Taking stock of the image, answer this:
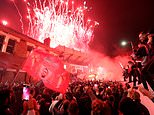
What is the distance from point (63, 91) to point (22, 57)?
1642cm

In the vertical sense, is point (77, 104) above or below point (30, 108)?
above

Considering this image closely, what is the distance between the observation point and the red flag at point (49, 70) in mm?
6719

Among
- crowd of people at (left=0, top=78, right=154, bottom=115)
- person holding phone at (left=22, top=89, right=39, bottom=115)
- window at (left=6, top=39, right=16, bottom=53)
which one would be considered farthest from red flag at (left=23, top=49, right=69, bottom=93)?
window at (left=6, top=39, right=16, bottom=53)

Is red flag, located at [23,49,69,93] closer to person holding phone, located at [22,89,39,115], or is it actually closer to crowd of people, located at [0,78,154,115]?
crowd of people, located at [0,78,154,115]

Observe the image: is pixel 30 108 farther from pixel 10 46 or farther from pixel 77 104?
pixel 10 46

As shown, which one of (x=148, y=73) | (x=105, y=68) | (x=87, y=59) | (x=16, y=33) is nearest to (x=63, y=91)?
(x=148, y=73)

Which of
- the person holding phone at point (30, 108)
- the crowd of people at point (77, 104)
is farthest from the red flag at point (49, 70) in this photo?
the person holding phone at point (30, 108)

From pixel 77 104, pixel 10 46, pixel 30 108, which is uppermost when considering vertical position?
pixel 10 46

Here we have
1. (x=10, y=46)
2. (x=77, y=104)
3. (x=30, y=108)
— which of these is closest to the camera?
(x=77, y=104)

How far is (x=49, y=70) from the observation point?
22.7 ft

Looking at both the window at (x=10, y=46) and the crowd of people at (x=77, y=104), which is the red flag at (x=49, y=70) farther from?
the window at (x=10, y=46)

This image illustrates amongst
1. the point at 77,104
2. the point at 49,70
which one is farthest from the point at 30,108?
the point at 77,104

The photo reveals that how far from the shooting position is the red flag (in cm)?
672

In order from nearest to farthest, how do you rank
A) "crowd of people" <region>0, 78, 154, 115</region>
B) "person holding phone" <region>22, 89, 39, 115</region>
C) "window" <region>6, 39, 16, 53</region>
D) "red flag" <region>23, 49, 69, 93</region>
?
"crowd of people" <region>0, 78, 154, 115</region>, "red flag" <region>23, 49, 69, 93</region>, "person holding phone" <region>22, 89, 39, 115</region>, "window" <region>6, 39, 16, 53</region>
